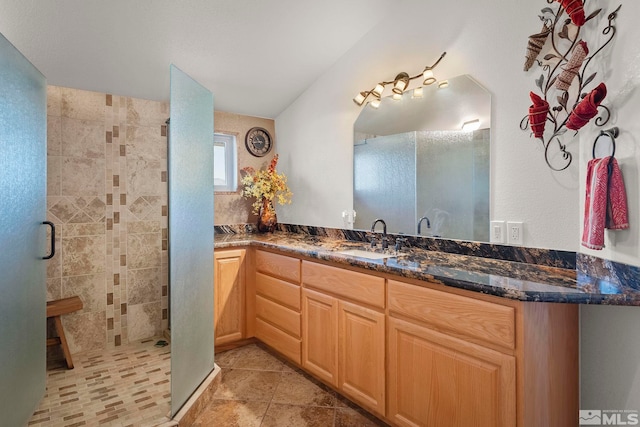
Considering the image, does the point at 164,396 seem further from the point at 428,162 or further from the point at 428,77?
the point at 428,77

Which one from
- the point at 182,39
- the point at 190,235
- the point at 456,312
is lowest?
the point at 456,312

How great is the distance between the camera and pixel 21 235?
5.44ft

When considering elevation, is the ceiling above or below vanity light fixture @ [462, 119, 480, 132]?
above

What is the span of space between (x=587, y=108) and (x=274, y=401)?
7.22 feet

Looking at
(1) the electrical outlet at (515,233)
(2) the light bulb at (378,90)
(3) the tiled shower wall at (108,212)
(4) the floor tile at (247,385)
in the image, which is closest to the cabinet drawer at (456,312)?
(1) the electrical outlet at (515,233)

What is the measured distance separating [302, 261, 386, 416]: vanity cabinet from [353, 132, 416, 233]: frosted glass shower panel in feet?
2.14

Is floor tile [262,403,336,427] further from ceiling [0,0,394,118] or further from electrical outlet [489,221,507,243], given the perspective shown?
ceiling [0,0,394,118]

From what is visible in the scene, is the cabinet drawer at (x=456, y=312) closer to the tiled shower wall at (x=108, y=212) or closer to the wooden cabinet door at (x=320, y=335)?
the wooden cabinet door at (x=320, y=335)

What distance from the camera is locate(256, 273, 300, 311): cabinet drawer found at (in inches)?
92.1

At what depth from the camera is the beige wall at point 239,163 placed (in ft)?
10.6

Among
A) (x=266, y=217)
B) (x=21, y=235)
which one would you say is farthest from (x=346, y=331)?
(x=21, y=235)

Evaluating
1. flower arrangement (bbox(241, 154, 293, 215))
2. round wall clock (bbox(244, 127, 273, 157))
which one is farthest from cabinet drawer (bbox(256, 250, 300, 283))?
round wall clock (bbox(244, 127, 273, 157))

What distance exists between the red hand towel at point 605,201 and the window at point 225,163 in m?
2.81

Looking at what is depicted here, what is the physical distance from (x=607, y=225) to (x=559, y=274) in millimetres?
311
